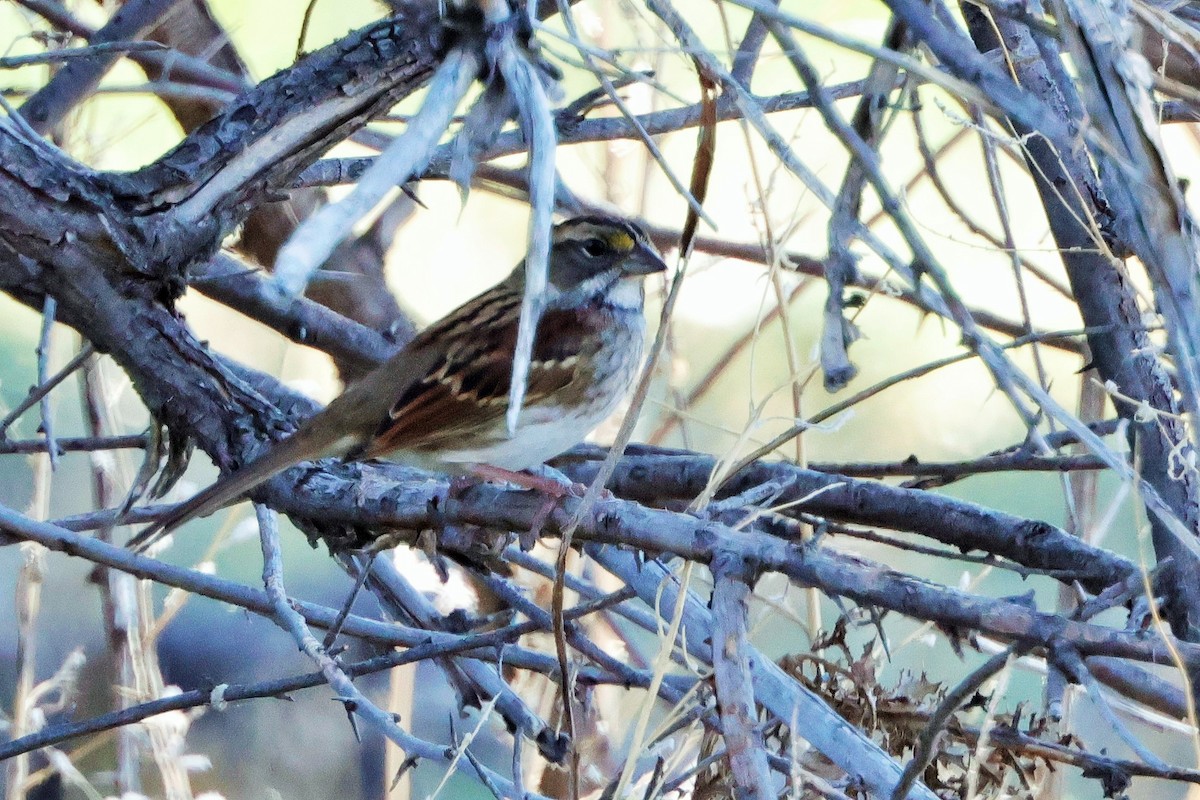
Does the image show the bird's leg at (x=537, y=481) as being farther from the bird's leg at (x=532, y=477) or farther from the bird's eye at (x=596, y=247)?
the bird's eye at (x=596, y=247)

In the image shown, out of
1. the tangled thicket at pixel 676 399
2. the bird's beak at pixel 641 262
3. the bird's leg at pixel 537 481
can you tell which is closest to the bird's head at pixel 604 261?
the bird's beak at pixel 641 262

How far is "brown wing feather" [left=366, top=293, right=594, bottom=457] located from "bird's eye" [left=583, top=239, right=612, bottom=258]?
0.91 feet

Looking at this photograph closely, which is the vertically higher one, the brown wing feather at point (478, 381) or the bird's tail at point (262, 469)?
the brown wing feather at point (478, 381)

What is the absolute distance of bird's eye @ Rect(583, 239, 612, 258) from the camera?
12.4ft

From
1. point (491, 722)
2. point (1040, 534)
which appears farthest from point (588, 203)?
point (1040, 534)

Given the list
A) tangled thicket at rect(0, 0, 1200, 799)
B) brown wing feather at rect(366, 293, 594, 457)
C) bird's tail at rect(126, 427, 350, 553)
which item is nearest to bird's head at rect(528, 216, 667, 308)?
brown wing feather at rect(366, 293, 594, 457)

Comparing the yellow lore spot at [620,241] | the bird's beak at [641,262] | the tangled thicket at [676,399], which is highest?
the yellow lore spot at [620,241]

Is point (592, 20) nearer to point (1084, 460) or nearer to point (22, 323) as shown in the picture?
point (1084, 460)

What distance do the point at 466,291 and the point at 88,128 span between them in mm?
2610

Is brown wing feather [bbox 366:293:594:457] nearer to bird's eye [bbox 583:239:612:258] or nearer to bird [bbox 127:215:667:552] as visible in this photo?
bird [bbox 127:215:667:552]

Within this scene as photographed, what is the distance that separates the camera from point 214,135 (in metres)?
2.73

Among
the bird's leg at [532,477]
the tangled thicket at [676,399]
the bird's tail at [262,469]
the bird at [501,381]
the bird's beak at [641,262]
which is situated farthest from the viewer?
the bird's beak at [641,262]

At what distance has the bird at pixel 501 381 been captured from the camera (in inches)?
130

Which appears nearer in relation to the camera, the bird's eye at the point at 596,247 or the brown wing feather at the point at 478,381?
the brown wing feather at the point at 478,381
